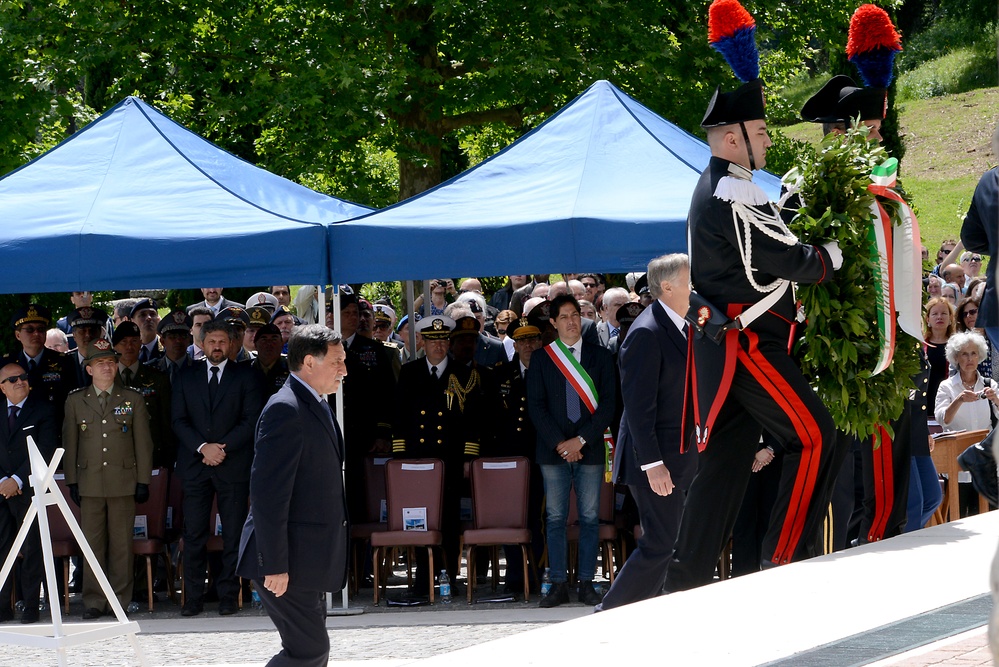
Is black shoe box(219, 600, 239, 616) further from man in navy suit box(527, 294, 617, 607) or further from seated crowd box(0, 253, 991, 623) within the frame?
man in navy suit box(527, 294, 617, 607)

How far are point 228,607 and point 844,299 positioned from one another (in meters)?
5.57

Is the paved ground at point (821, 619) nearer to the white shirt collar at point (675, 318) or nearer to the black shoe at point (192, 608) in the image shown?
the white shirt collar at point (675, 318)

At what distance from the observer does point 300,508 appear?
19.9 feet

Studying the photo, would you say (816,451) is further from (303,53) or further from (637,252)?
(303,53)

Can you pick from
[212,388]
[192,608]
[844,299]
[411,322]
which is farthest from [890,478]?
[411,322]

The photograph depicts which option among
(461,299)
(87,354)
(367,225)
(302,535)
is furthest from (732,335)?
(461,299)

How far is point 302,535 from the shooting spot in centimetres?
602

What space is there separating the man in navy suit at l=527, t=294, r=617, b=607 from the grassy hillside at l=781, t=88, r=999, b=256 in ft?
65.1

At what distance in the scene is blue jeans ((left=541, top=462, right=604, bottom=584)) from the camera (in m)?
9.55

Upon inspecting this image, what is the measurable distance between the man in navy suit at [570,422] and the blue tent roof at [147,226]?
1630 millimetres

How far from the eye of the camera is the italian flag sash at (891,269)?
19.7ft

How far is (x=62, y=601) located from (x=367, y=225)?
145 inches

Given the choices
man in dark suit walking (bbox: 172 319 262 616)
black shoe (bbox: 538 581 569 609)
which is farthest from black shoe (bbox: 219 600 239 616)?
black shoe (bbox: 538 581 569 609)

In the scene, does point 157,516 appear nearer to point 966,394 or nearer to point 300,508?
point 300,508
